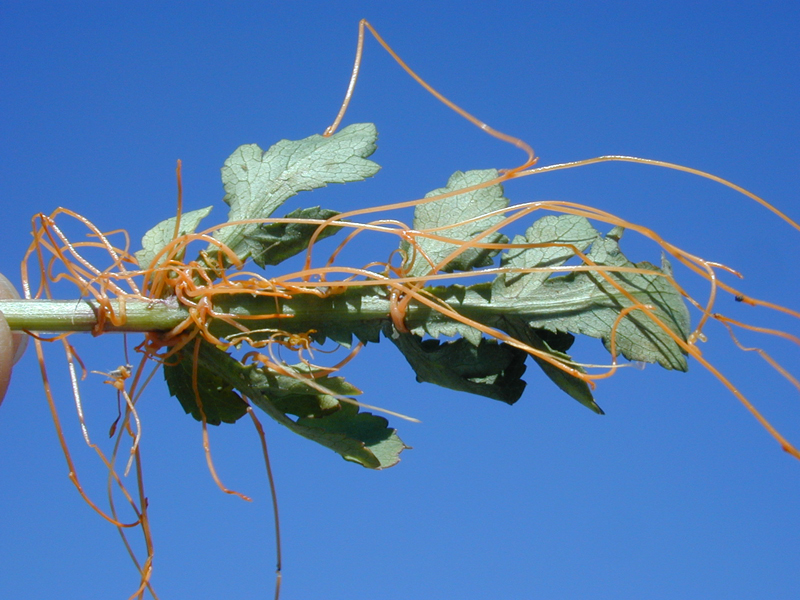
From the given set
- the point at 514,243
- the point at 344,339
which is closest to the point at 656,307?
the point at 514,243

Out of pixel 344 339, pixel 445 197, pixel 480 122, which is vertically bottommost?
pixel 344 339

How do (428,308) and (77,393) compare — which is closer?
(428,308)

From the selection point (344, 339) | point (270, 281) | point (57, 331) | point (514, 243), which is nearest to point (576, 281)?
point (514, 243)

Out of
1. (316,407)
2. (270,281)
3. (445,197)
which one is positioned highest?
(445,197)

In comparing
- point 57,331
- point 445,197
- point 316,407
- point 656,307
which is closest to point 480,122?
point 445,197

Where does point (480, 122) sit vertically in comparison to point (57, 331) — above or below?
above

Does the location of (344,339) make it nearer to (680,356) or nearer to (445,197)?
(445,197)

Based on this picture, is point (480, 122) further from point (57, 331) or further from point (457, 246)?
point (57, 331)

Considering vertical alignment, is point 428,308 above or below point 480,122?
below
